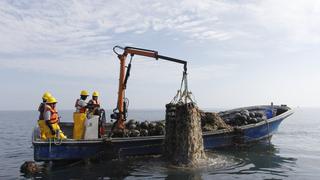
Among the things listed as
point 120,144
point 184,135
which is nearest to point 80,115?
point 120,144

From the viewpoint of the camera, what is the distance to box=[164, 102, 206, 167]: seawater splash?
13.4 m

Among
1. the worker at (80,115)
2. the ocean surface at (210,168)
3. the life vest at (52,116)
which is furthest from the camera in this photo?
the worker at (80,115)

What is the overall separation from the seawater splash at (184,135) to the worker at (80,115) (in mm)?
2914

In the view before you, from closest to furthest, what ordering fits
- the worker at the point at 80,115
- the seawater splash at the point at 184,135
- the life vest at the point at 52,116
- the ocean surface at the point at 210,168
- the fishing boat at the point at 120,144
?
the ocean surface at the point at 210,168, the life vest at the point at 52,116, the fishing boat at the point at 120,144, the seawater splash at the point at 184,135, the worker at the point at 80,115

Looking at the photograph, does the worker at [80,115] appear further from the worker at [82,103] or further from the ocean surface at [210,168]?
the ocean surface at [210,168]

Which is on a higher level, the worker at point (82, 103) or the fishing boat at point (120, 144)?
the worker at point (82, 103)

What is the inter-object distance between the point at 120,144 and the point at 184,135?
8.24 ft

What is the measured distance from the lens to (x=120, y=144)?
14414mm

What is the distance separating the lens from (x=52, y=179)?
12.3 meters

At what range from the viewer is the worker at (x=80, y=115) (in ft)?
45.0

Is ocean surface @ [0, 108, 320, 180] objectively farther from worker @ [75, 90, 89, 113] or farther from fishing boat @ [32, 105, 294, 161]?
worker @ [75, 90, 89, 113]

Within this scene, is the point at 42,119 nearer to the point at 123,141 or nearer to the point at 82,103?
the point at 82,103

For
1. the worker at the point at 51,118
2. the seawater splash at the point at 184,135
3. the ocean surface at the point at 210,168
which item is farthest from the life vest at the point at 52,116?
the seawater splash at the point at 184,135

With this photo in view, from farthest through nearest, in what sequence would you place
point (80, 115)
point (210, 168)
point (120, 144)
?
point (120, 144) → point (80, 115) → point (210, 168)
